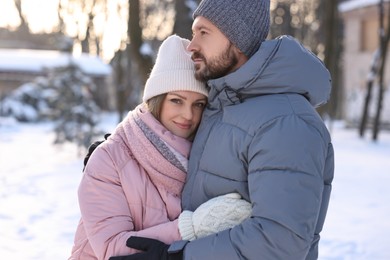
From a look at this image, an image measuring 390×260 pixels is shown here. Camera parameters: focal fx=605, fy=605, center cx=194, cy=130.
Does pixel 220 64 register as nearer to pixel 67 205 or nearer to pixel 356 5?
pixel 67 205

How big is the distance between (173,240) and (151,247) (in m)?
0.11

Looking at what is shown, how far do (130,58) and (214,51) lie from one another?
72.5 ft

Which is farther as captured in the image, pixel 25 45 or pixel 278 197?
pixel 25 45

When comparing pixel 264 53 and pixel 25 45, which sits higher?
pixel 264 53

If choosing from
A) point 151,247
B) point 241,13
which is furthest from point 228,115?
point 151,247

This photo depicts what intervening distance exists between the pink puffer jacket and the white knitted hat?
18 cm

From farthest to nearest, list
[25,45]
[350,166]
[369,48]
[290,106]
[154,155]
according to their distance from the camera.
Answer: [25,45]
[369,48]
[350,166]
[154,155]
[290,106]

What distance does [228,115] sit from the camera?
90.6 inches

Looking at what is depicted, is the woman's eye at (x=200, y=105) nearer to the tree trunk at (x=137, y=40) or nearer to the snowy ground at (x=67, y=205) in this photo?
the snowy ground at (x=67, y=205)

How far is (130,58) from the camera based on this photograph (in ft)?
79.4

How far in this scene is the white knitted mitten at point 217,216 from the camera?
2168 millimetres

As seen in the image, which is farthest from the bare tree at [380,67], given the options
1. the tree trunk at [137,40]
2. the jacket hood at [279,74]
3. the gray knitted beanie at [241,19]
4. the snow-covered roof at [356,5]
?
the jacket hood at [279,74]

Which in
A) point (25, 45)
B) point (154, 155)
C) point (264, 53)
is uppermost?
point (264, 53)

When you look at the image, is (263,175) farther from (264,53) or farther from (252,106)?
(264,53)
